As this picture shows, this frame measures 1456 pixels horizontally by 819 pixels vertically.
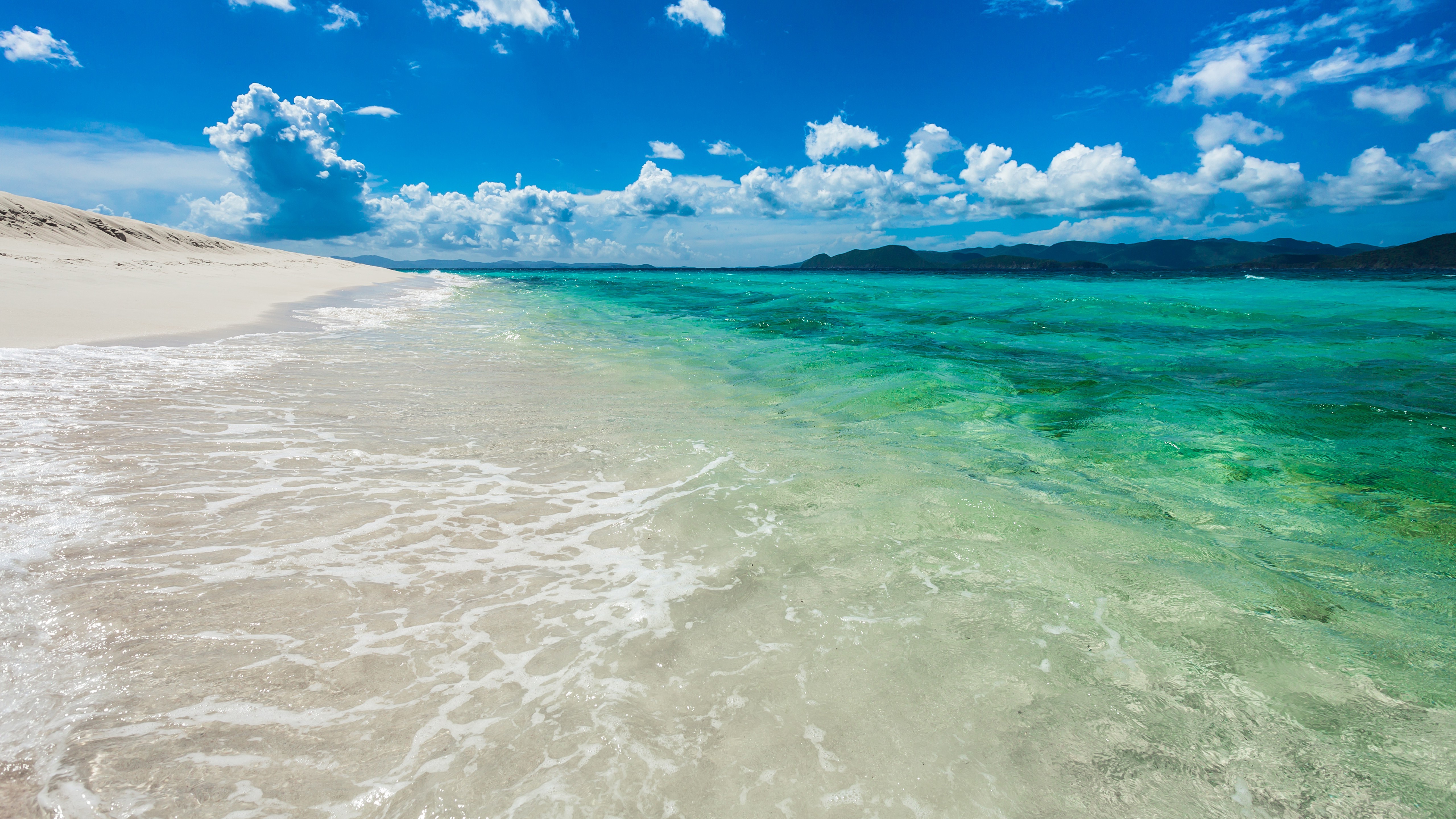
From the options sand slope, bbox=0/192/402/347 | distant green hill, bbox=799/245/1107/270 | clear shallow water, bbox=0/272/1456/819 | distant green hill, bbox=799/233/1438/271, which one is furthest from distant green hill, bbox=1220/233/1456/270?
sand slope, bbox=0/192/402/347

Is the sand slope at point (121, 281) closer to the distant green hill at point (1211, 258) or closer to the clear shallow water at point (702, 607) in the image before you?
the clear shallow water at point (702, 607)

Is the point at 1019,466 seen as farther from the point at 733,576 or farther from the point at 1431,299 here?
the point at 1431,299

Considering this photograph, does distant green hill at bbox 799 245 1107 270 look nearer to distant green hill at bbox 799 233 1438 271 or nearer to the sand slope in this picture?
distant green hill at bbox 799 233 1438 271

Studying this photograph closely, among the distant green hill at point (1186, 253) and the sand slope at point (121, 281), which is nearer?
the sand slope at point (121, 281)

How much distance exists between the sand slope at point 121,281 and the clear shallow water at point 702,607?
3835mm

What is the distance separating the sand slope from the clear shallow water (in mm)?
3835

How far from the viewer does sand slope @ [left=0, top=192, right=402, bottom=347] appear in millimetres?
10297

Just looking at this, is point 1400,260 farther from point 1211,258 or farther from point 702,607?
point 702,607

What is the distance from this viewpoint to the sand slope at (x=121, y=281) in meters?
10.3

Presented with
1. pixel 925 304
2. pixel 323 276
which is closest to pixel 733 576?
pixel 925 304

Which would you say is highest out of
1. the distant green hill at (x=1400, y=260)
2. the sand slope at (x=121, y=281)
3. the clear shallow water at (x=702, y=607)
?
the distant green hill at (x=1400, y=260)

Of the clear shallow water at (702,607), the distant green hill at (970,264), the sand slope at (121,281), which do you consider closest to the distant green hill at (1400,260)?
the distant green hill at (970,264)

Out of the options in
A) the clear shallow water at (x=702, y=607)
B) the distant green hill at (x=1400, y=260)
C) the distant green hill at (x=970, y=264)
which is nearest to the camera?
the clear shallow water at (x=702, y=607)

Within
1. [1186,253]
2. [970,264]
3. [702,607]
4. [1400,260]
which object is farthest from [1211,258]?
[702,607]
